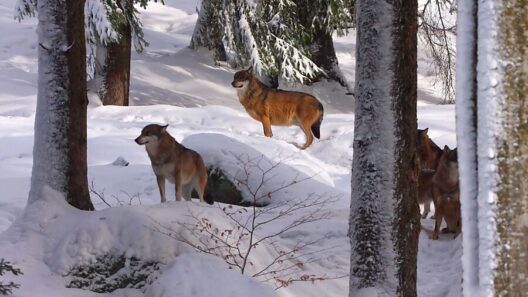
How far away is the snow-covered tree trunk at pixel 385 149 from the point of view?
588 cm

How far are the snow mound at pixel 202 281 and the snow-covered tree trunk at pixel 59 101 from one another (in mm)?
1825

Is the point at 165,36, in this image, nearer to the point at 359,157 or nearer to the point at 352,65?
the point at 352,65

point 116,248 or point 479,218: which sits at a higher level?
point 479,218

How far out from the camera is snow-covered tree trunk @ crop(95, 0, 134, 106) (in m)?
18.0

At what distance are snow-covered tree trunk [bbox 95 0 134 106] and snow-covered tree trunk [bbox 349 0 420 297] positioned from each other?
12474mm

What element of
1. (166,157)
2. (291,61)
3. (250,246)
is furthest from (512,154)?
(291,61)

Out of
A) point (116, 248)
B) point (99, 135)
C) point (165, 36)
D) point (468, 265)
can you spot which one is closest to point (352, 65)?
point (165, 36)

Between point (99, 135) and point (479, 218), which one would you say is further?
point (99, 135)

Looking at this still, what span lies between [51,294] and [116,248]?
783mm

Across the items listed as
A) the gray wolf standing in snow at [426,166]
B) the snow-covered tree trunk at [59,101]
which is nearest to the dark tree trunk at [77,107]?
the snow-covered tree trunk at [59,101]

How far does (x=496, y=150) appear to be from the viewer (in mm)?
2734

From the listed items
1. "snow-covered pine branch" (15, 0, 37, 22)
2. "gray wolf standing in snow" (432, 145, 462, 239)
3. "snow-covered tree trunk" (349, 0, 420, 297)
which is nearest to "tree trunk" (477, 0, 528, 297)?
"snow-covered tree trunk" (349, 0, 420, 297)

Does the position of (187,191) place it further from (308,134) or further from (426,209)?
(308,134)

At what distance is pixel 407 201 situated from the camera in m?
6.00
